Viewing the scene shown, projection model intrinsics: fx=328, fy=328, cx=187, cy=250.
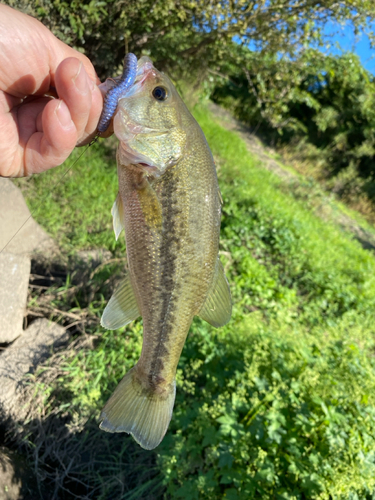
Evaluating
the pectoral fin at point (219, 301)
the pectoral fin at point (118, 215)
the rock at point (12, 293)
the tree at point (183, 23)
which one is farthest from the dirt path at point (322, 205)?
the pectoral fin at point (118, 215)

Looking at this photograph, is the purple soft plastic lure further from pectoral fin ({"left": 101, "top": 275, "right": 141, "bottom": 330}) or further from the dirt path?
the dirt path

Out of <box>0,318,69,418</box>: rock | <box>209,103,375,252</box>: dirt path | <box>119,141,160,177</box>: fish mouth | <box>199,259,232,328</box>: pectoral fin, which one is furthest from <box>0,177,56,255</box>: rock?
<box>209,103,375,252</box>: dirt path

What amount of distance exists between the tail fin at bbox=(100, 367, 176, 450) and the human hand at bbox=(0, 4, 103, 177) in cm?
123

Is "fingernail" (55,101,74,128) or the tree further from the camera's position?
the tree

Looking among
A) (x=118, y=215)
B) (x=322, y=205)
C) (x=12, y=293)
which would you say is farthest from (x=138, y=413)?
(x=322, y=205)

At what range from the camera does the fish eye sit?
1.53m

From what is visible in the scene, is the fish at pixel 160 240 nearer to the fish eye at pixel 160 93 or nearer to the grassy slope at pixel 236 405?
the fish eye at pixel 160 93

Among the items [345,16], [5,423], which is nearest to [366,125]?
[345,16]

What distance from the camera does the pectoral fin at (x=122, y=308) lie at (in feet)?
5.31

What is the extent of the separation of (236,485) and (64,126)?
2.59 m

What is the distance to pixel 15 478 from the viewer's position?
245 centimetres

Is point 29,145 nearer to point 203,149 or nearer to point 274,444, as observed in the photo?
point 203,149

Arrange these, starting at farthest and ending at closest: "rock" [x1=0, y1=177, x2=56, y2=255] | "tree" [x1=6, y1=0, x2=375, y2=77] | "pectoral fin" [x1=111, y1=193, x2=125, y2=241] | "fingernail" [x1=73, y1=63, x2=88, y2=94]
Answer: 1. "tree" [x1=6, y1=0, x2=375, y2=77]
2. "rock" [x1=0, y1=177, x2=56, y2=255]
3. "pectoral fin" [x1=111, y1=193, x2=125, y2=241]
4. "fingernail" [x1=73, y1=63, x2=88, y2=94]

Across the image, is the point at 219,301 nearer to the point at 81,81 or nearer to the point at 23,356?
the point at 81,81
